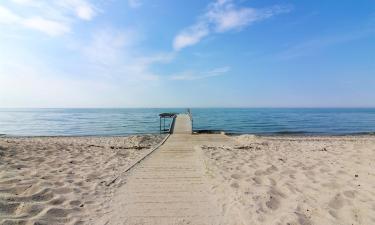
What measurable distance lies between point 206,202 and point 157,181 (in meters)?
1.86

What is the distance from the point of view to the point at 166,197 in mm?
5602

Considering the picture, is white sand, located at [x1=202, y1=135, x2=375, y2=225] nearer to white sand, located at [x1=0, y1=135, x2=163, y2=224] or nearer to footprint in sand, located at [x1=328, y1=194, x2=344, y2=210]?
footprint in sand, located at [x1=328, y1=194, x2=344, y2=210]

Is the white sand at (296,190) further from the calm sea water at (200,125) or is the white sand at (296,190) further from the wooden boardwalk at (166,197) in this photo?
the calm sea water at (200,125)

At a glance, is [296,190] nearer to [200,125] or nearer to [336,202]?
[336,202]

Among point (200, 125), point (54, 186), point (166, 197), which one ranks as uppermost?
point (54, 186)

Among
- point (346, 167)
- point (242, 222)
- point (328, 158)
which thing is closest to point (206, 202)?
point (242, 222)

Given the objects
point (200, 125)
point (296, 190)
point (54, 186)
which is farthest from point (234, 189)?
point (200, 125)

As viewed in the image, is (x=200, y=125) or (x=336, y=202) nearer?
(x=336, y=202)

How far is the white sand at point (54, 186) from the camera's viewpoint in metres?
4.41

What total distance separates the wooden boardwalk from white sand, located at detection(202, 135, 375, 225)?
0.36 meters

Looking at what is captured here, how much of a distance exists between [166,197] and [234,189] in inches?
60.0

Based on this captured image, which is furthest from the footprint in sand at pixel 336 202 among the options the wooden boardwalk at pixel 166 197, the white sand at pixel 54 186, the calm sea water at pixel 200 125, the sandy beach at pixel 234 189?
the calm sea water at pixel 200 125

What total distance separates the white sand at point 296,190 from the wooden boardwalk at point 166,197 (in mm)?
356

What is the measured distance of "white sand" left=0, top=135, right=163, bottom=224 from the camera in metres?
4.41
